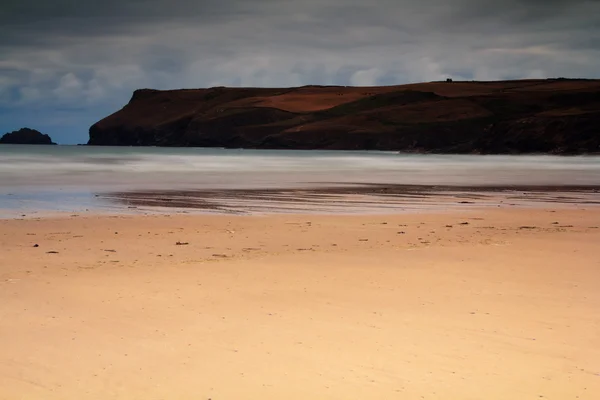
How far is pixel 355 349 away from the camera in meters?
6.08

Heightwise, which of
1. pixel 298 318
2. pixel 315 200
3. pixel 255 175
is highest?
pixel 255 175

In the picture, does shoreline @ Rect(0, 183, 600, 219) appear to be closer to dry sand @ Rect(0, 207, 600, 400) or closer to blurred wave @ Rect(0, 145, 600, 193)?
blurred wave @ Rect(0, 145, 600, 193)

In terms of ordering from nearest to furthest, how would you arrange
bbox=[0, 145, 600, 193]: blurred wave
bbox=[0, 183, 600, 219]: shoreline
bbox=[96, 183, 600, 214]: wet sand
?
1. bbox=[0, 183, 600, 219]: shoreline
2. bbox=[96, 183, 600, 214]: wet sand
3. bbox=[0, 145, 600, 193]: blurred wave

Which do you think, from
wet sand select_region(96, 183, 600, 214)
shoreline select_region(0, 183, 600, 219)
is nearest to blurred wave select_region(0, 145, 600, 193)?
wet sand select_region(96, 183, 600, 214)

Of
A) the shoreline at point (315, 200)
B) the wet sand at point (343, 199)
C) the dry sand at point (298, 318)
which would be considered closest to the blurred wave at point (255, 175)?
the wet sand at point (343, 199)

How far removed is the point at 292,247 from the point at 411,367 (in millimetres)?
6446

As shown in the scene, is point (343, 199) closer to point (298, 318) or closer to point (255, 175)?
point (298, 318)

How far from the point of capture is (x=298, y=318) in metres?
7.11

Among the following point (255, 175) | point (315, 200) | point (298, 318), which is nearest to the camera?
point (298, 318)

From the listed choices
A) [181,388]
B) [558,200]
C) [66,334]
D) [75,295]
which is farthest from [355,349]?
[558,200]

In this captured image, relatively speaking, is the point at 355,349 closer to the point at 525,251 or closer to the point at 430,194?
the point at 525,251

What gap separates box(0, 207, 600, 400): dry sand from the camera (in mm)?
5344

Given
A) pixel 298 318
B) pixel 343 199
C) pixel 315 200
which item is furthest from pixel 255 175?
pixel 298 318

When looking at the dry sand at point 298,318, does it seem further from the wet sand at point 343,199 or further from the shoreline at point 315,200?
the wet sand at point 343,199
